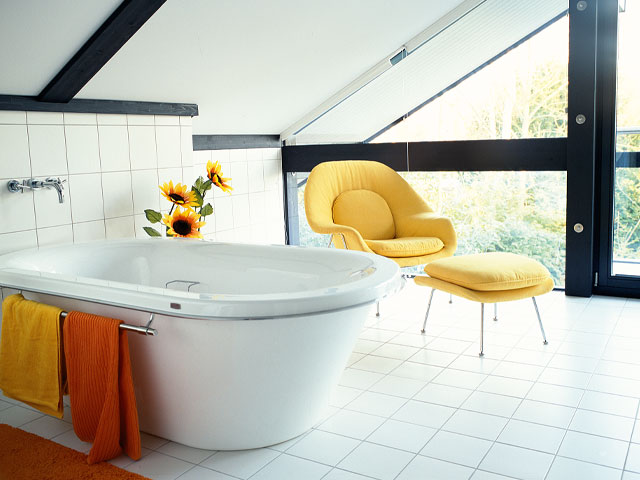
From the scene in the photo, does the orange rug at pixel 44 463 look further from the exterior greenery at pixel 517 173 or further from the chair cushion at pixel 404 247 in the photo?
the exterior greenery at pixel 517 173

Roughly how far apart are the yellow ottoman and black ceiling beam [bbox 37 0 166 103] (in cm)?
175

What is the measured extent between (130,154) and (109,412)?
1.83 metres

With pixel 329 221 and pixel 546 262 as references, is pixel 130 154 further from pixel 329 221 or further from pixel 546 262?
pixel 546 262

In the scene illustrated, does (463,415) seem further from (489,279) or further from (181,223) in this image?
(181,223)

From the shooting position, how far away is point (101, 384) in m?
2.19

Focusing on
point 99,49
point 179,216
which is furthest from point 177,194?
point 99,49

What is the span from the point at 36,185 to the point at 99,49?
72 cm

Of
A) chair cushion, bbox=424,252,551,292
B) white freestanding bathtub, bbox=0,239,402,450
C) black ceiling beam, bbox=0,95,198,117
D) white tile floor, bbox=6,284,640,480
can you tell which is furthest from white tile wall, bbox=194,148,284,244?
white freestanding bathtub, bbox=0,239,402,450

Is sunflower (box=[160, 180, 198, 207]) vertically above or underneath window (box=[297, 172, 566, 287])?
above

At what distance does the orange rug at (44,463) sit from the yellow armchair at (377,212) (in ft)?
5.88

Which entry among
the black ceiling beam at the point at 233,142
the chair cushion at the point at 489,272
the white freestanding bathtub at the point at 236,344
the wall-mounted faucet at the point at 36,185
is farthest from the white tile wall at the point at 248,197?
the white freestanding bathtub at the point at 236,344

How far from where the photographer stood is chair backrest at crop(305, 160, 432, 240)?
3.91 m

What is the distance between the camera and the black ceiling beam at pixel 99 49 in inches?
106

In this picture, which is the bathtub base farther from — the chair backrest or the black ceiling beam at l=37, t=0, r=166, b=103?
the chair backrest
